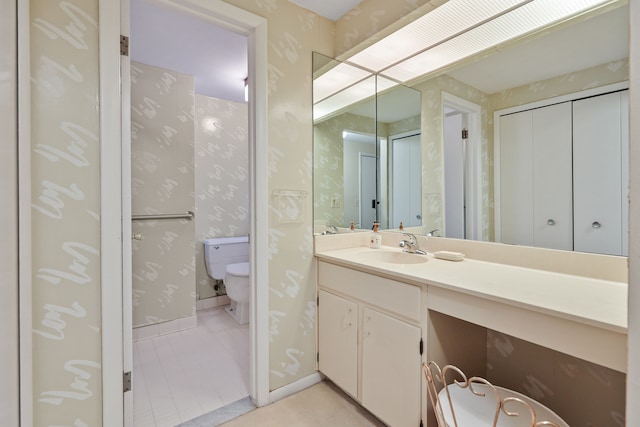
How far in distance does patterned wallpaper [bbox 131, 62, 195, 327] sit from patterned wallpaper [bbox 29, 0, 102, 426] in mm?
1279

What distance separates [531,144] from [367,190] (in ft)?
3.47

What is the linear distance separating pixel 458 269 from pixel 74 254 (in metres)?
1.64

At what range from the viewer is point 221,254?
9.86 feet

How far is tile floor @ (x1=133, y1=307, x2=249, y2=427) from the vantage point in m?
1.62

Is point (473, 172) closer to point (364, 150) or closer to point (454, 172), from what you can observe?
point (454, 172)

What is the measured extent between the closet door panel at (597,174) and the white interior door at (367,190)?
118 centimetres

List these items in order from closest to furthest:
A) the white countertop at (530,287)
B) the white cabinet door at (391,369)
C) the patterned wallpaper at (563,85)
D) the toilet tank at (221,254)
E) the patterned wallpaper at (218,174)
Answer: the white countertop at (530,287) → the patterned wallpaper at (563,85) → the white cabinet door at (391,369) → the toilet tank at (221,254) → the patterned wallpaper at (218,174)

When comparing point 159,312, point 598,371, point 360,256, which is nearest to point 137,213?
point 159,312

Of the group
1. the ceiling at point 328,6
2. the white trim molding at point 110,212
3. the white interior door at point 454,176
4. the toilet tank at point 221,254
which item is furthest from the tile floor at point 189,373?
the ceiling at point 328,6

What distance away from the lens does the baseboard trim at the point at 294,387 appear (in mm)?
1687

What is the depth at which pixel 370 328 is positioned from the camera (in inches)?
57.7

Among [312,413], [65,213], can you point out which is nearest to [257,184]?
[65,213]

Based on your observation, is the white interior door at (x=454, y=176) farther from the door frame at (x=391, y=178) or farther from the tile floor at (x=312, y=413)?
the tile floor at (x=312, y=413)

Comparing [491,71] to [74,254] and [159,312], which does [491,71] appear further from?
[159,312]
